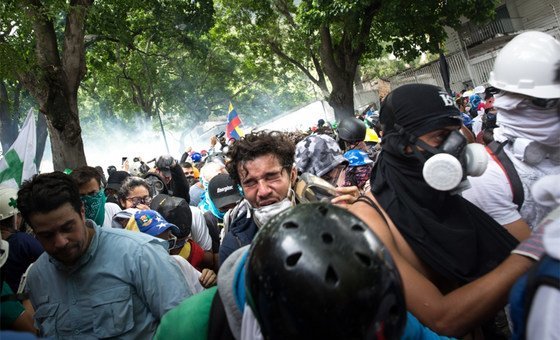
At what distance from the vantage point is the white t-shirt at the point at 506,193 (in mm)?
2027

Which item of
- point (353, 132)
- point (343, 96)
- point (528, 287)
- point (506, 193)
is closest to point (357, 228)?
point (528, 287)

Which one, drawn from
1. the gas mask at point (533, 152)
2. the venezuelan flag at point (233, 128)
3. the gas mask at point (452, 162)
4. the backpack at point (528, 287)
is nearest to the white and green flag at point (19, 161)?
the gas mask at point (452, 162)

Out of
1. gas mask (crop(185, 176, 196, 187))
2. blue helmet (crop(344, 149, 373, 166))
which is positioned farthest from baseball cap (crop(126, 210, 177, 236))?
gas mask (crop(185, 176, 196, 187))

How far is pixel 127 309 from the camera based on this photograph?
94.0 inches

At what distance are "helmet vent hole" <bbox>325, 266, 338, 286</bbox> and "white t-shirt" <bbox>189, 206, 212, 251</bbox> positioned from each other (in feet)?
9.92

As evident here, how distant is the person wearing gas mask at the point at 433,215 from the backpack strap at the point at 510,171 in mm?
358

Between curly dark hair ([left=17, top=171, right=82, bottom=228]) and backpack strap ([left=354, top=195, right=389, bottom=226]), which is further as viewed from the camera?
curly dark hair ([left=17, top=171, right=82, bottom=228])

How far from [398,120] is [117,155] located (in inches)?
1920

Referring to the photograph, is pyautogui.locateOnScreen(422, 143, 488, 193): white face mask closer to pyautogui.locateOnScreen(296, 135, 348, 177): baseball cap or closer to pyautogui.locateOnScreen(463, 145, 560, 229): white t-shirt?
pyautogui.locateOnScreen(463, 145, 560, 229): white t-shirt

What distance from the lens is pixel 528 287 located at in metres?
0.99

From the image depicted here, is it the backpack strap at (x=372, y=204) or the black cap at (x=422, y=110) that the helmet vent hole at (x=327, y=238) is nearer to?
the backpack strap at (x=372, y=204)

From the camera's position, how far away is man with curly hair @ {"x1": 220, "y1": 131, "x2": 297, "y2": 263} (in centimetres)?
256

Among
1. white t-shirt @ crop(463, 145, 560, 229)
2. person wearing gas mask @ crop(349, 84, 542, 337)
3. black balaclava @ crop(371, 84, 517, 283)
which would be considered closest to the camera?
person wearing gas mask @ crop(349, 84, 542, 337)

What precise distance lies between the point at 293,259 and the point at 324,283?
4.0 inches
